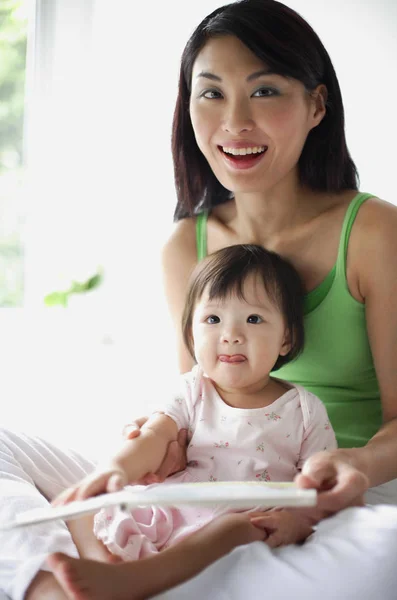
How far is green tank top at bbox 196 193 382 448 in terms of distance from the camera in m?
1.52

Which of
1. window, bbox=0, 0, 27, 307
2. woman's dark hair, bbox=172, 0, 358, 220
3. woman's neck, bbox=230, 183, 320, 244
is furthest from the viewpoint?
window, bbox=0, 0, 27, 307

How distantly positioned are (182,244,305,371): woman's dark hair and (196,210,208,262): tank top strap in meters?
0.22

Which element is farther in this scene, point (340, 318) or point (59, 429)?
point (59, 429)

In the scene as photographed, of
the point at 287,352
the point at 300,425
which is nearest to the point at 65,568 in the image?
the point at 300,425

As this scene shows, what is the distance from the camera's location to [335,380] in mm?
1571

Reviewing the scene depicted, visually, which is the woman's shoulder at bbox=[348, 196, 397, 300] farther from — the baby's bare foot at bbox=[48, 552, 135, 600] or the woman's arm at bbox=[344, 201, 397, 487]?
the baby's bare foot at bbox=[48, 552, 135, 600]

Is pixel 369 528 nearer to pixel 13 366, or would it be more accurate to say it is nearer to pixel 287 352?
pixel 287 352

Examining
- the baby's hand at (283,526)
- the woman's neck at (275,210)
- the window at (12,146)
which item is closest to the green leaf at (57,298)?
the window at (12,146)

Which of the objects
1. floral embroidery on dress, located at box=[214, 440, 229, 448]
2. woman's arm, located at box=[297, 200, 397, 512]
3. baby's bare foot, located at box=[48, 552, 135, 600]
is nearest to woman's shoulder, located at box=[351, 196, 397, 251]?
woman's arm, located at box=[297, 200, 397, 512]

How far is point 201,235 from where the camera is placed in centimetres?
172

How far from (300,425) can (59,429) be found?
27.1 inches

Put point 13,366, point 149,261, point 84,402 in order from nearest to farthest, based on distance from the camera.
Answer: point 84,402
point 13,366
point 149,261

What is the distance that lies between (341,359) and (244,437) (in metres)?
0.31

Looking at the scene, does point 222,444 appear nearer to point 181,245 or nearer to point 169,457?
point 169,457
